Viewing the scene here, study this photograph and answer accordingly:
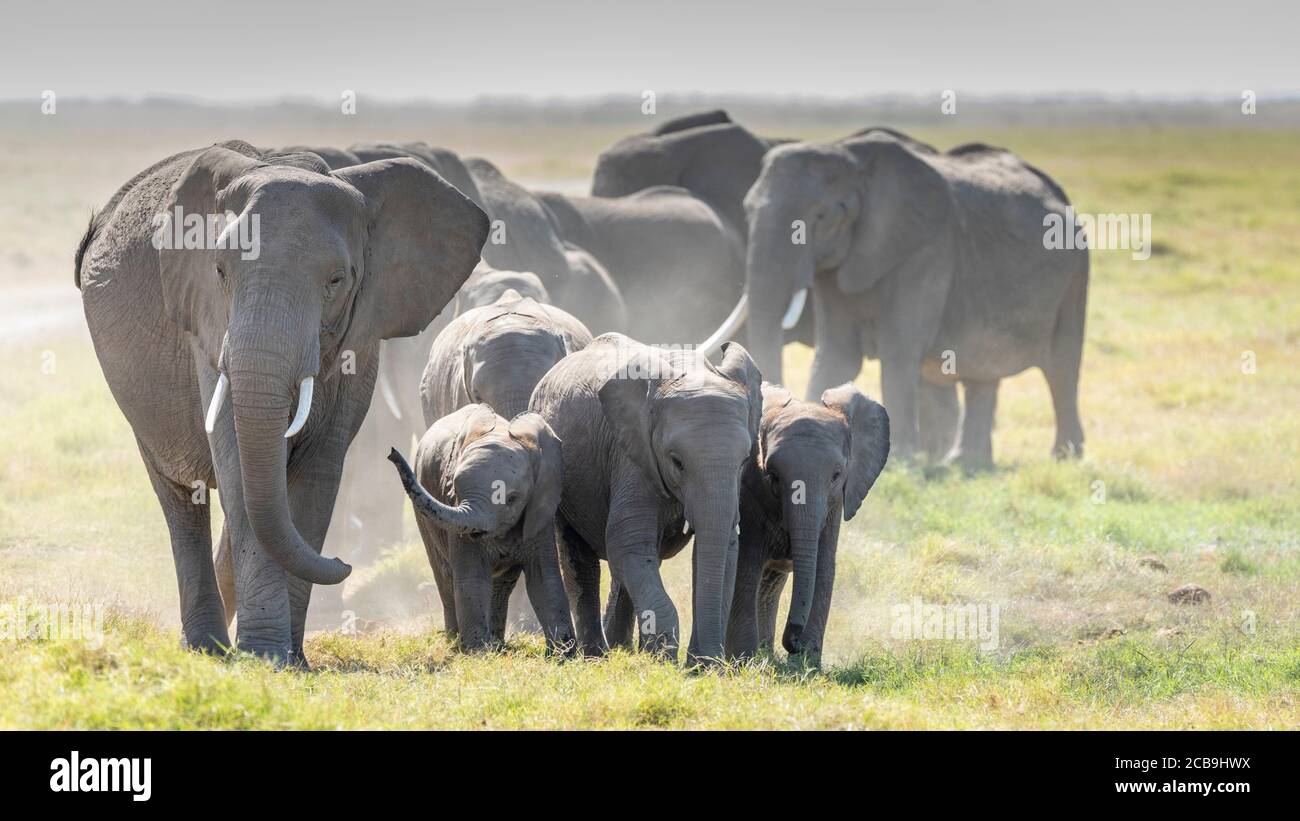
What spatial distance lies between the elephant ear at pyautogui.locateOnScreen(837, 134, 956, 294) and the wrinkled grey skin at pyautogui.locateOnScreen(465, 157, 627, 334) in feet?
8.27

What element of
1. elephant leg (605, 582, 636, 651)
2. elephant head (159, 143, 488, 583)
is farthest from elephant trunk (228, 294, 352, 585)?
elephant leg (605, 582, 636, 651)

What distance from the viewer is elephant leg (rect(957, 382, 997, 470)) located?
18.4 metres

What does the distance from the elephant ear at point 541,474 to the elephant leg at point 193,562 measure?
179 centimetres

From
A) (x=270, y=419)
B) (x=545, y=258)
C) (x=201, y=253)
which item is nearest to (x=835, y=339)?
(x=545, y=258)

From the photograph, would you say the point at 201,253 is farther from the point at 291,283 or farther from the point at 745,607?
the point at 745,607

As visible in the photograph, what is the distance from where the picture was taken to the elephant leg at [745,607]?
31.8 ft

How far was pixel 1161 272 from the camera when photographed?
111ft

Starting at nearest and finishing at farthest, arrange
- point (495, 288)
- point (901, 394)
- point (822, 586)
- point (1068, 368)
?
point (822, 586), point (495, 288), point (901, 394), point (1068, 368)

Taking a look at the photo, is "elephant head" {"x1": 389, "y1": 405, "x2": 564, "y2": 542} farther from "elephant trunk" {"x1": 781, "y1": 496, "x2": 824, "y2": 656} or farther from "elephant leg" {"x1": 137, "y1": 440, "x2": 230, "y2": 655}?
"elephant leg" {"x1": 137, "y1": 440, "x2": 230, "y2": 655}

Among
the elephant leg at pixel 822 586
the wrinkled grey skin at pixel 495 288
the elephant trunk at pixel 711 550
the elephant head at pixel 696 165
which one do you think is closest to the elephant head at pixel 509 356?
the wrinkled grey skin at pixel 495 288

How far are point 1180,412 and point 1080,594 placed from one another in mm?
8914

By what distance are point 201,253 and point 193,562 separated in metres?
2.06

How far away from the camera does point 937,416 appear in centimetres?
1997
